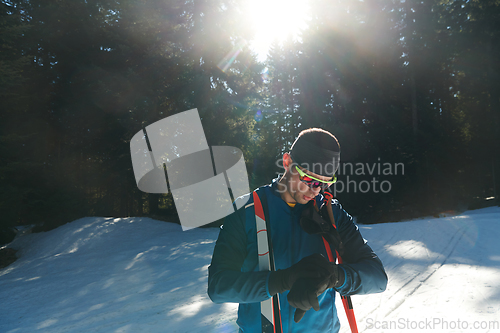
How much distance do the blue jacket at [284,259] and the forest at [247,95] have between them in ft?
35.0

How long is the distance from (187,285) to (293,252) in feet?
16.7

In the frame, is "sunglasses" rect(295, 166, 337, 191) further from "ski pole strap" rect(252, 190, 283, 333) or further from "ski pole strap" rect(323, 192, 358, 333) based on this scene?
"ski pole strap" rect(252, 190, 283, 333)

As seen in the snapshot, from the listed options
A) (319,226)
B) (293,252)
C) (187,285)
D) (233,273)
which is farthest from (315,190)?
(187,285)

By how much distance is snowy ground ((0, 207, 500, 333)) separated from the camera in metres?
4.06

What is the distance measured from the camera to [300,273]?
1309 millimetres

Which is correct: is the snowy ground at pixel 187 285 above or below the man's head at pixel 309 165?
below

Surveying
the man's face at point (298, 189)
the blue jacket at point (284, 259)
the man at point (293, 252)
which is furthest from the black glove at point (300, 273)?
the man's face at point (298, 189)

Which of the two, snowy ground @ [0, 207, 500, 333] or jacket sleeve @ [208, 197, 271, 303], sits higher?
jacket sleeve @ [208, 197, 271, 303]

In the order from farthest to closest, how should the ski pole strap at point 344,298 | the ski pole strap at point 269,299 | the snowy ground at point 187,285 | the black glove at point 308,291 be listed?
the snowy ground at point 187,285
the ski pole strap at point 344,298
the ski pole strap at point 269,299
the black glove at point 308,291

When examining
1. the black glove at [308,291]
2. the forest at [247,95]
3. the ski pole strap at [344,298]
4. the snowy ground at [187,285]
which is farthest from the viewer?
the forest at [247,95]

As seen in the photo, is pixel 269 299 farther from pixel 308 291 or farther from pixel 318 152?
pixel 318 152

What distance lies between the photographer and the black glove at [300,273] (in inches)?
51.0

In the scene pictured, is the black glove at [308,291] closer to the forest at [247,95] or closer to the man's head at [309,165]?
the man's head at [309,165]

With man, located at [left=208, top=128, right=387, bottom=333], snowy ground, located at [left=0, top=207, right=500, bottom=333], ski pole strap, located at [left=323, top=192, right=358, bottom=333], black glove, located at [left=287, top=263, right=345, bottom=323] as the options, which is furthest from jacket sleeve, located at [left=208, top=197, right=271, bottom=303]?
snowy ground, located at [left=0, top=207, right=500, bottom=333]
